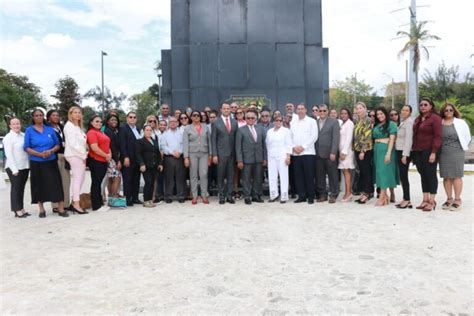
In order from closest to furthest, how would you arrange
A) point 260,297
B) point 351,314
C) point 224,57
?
point 351,314
point 260,297
point 224,57

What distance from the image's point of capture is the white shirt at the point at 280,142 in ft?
22.8

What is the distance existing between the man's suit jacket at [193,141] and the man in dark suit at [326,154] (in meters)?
2.08

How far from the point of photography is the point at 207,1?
9.55 m

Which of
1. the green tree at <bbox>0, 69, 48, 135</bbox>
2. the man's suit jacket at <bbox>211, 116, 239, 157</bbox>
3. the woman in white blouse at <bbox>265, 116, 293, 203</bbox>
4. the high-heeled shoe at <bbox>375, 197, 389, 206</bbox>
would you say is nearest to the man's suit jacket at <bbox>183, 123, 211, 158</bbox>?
the man's suit jacket at <bbox>211, 116, 239, 157</bbox>

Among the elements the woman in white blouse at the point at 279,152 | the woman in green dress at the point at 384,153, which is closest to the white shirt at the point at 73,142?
the woman in white blouse at the point at 279,152

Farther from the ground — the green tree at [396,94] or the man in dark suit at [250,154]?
the green tree at [396,94]

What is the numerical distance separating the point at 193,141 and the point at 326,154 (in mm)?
2425

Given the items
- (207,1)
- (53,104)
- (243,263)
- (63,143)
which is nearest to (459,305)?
→ (243,263)

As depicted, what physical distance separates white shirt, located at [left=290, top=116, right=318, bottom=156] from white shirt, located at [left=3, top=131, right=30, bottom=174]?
4.53 metres

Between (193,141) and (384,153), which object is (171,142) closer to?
(193,141)

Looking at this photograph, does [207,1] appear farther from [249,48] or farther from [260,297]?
[260,297]

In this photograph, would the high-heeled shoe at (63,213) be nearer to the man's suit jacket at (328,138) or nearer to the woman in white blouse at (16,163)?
the woman in white blouse at (16,163)

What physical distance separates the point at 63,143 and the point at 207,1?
5.34 m

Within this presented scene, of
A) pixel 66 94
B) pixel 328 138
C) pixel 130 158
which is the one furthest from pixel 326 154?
pixel 66 94
